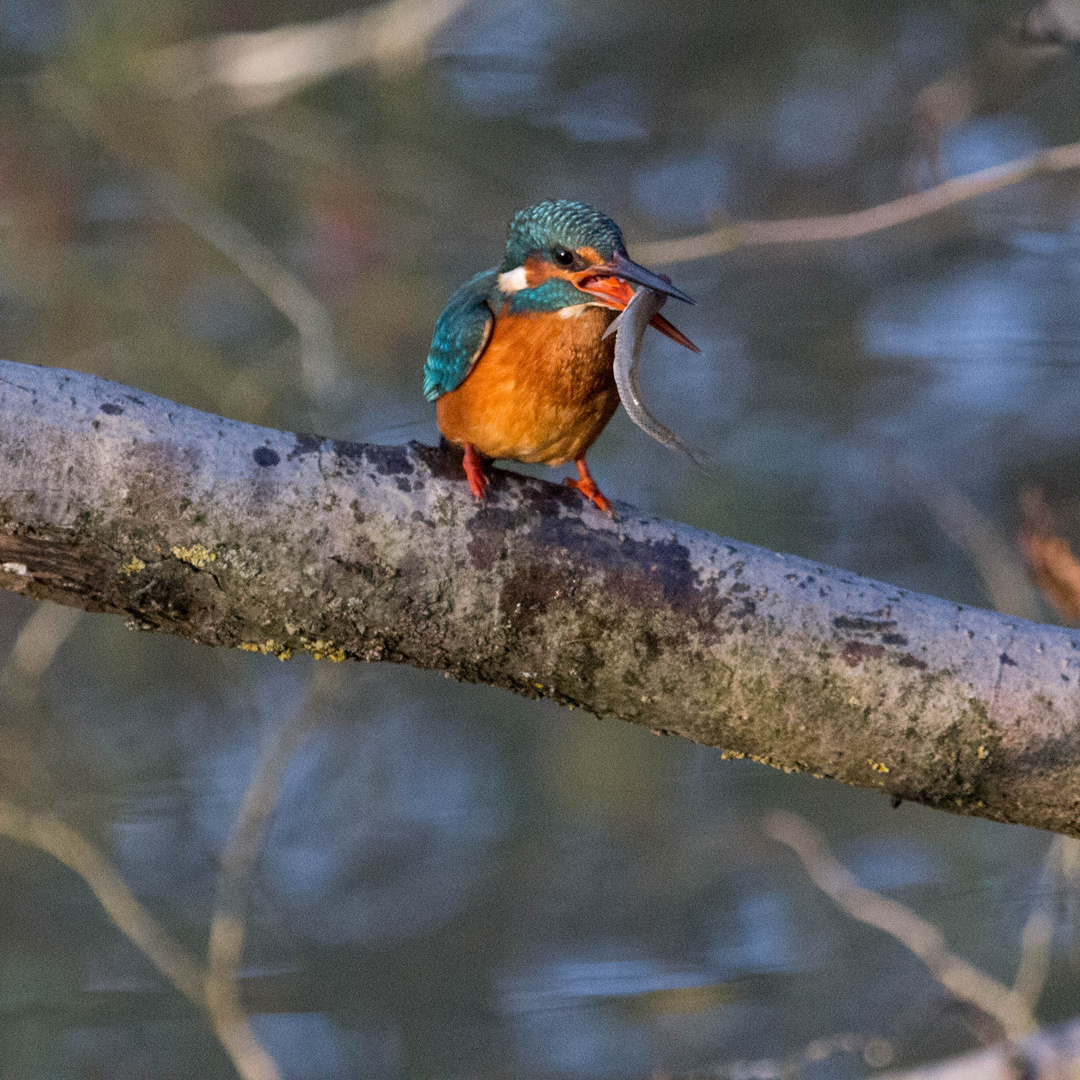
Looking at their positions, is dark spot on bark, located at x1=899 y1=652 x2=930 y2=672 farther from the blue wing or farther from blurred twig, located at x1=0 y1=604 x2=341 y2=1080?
blurred twig, located at x1=0 y1=604 x2=341 y2=1080

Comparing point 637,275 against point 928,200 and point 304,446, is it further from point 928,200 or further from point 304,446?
point 928,200

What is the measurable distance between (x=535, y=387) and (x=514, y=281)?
0.19m

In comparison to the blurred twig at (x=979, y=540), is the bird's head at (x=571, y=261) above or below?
below

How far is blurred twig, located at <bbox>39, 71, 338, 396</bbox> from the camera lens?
3.89m

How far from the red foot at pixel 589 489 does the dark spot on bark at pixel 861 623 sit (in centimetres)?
30

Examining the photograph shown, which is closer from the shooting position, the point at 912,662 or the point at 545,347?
the point at 912,662

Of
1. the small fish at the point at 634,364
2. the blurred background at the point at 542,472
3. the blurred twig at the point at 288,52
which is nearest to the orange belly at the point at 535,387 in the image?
the small fish at the point at 634,364

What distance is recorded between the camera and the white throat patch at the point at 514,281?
1722 millimetres

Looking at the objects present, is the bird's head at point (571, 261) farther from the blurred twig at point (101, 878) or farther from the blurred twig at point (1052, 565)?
the blurred twig at point (101, 878)

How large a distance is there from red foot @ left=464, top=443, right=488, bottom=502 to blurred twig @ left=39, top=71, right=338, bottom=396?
7.63 ft

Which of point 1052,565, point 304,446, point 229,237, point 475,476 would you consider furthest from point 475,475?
point 229,237

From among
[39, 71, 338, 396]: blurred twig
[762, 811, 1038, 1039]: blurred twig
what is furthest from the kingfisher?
[39, 71, 338, 396]: blurred twig

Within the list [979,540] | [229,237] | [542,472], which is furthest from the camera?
[542,472]

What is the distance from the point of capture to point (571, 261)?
1664 mm
